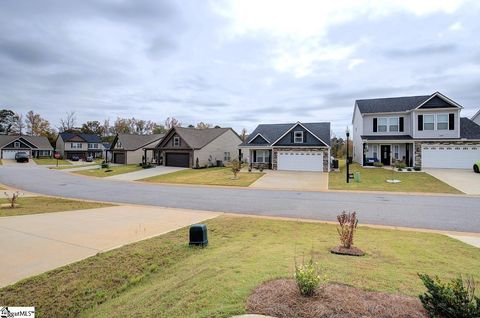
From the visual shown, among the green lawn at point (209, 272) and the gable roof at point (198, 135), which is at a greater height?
the gable roof at point (198, 135)

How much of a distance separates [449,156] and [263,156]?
19971mm

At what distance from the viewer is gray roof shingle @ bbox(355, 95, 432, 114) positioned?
34250mm

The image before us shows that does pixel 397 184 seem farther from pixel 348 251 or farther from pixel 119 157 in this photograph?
pixel 119 157

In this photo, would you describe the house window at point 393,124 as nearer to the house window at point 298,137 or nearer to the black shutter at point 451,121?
the black shutter at point 451,121

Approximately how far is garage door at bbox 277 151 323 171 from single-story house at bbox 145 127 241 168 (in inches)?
473

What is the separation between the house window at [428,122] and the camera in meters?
31.3

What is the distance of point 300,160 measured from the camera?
114 ft

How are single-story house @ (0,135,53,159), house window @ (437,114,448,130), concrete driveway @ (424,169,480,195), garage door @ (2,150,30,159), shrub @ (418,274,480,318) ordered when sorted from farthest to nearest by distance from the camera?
single-story house @ (0,135,53,159), garage door @ (2,150,30,159), house window @ (437,114,448,130), concrete driveway @ (424,169,480,195), shrub @ (418,274,480,318)

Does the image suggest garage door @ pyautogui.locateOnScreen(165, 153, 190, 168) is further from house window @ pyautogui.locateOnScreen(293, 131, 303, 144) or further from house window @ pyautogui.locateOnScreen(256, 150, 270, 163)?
house window @ pyautogui.locateOnScreen(293, 131, 303, 144)

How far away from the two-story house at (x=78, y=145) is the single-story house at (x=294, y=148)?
177ft

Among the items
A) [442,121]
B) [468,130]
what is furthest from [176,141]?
[468,130]

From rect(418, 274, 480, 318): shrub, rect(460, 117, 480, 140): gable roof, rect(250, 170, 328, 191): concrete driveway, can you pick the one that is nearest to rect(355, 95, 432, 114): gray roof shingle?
rect(460, 117, 480, 140): gable roof

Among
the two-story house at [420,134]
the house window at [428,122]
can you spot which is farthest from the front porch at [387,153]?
the house window at [428,122]

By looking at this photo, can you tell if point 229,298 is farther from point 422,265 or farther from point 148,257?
point 422,265
